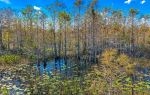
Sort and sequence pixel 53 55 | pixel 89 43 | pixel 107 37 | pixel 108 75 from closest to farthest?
pixel 108 75 < pixel 53 55 < pixel 89 43 < pixel 107 37

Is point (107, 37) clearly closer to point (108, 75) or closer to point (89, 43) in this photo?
point (89, 43)

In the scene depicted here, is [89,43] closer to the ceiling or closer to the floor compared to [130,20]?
closer to the floor

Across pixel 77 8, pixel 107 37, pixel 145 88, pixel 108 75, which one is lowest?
pixel 145 88

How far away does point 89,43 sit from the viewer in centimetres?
5919

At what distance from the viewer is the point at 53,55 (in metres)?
54.6

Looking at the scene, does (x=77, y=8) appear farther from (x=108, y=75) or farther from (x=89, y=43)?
(x=108, y=75)

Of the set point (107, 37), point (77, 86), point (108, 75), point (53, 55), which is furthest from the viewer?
point (107, 37)

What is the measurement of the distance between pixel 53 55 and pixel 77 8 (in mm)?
9696

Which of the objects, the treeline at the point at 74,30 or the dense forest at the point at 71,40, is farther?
Result: the treeline at the point at 74,30

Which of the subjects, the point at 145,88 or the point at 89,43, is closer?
the point at 145,88

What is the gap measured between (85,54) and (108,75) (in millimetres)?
34290

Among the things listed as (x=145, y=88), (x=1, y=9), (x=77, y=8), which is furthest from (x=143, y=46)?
(x=145, y=88)

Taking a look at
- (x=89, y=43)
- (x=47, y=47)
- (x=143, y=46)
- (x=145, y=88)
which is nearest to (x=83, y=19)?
(x=89, y=43)

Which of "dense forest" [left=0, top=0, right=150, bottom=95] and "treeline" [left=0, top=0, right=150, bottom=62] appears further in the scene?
"treeline" [left=0, top=0, right=150, bottom=62]
